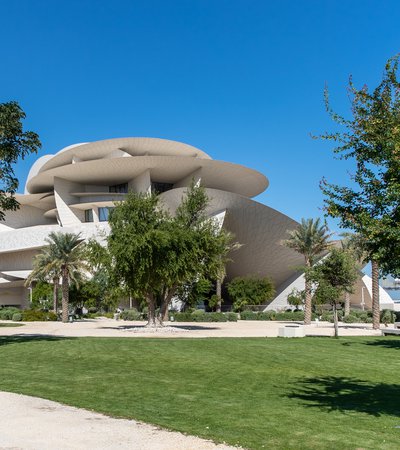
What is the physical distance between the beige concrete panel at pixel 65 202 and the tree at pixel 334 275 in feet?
179

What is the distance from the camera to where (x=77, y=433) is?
275 inches

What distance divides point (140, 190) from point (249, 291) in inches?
856

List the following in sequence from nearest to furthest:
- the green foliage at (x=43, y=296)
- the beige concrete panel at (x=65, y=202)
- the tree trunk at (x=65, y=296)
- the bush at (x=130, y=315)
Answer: the tree trunk at (x=65, y=296) → the bush at (x=130, y=315) → the green foliage at (x=43, y=296) → the beige concrete panel at (x=65, y=202)

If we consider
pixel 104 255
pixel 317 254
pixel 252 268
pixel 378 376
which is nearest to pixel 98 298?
pixel 252 268

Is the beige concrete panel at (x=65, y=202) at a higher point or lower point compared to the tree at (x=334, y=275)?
higher

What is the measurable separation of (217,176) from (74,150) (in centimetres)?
2074

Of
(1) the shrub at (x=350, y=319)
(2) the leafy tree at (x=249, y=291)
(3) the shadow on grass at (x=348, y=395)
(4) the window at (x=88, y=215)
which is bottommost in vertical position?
(1) the shrub at (x=350, y=319)

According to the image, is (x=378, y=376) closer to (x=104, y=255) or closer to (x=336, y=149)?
(x=336, y=149)

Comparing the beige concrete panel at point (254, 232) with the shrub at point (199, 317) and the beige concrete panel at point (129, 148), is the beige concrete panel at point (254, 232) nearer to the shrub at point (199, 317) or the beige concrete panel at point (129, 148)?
the shrub at point (199, 317)

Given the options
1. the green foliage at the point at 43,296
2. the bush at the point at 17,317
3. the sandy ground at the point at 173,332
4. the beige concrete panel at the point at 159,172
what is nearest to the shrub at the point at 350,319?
the sandy ground at the point at 173,332

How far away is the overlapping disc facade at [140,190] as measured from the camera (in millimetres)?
63781

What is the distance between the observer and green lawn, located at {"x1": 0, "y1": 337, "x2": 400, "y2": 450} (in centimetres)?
773

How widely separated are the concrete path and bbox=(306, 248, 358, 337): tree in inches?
835

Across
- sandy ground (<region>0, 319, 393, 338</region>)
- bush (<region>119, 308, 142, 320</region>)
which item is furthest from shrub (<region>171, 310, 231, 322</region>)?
sandy ground (<region>0, 319, 393, 338</region>)
